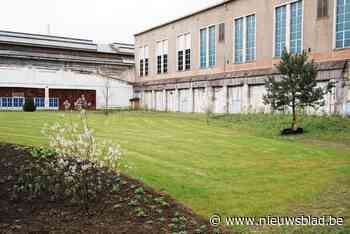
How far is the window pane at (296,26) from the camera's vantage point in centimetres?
2409

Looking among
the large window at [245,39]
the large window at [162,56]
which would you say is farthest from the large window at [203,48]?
the large window at [162,56]

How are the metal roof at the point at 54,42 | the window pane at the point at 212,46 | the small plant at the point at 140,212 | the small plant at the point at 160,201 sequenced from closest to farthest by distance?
the small plant at the point at 140,212 → the small plant at the point at 160,201 → the window pane at the point at 212,46 → the metal roof at the point at 54,42

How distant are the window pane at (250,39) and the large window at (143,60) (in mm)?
18255

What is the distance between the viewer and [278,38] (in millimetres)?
Answer: 25812

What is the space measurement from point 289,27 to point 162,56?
18900 millimetres

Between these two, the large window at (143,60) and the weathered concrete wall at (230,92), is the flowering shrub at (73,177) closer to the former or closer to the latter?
the weathered concrete wall at (230,92)

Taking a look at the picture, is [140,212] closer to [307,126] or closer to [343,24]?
[307,126]

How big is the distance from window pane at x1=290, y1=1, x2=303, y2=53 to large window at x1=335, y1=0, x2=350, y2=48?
290 cm

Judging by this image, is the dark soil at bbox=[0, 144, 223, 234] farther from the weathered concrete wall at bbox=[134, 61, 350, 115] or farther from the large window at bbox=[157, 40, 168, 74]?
the large window at bbox=[157, 40, 168, 74]

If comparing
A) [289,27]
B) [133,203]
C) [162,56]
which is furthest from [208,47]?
[133,203]

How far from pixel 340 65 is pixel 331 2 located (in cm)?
440

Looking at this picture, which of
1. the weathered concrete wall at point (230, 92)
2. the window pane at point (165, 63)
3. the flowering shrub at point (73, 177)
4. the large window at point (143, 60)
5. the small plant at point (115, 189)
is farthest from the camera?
the large window at point (143, 60)

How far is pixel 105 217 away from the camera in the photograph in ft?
17.5

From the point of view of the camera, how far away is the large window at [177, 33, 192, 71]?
120ft
